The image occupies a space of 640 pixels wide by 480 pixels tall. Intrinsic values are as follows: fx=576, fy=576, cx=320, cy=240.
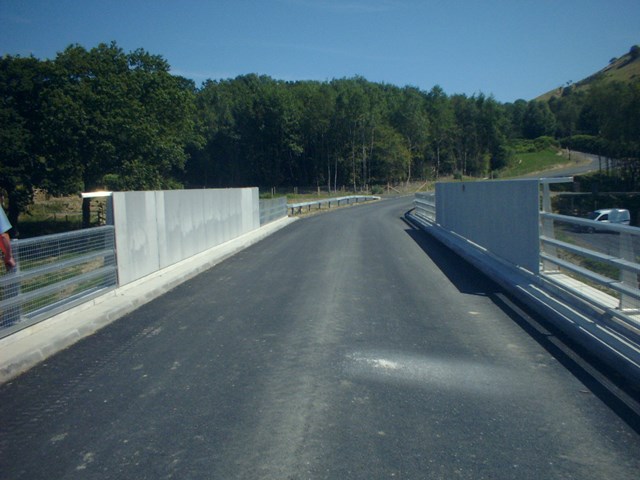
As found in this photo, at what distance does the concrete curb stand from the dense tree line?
30917 mm

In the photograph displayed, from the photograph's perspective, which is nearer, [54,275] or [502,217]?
[54,275]

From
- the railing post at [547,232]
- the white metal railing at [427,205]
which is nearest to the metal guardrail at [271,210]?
the white metal railing at [427,205]

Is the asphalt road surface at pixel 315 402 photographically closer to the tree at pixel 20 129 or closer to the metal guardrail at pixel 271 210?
the metal guardrail at pixel 271 210

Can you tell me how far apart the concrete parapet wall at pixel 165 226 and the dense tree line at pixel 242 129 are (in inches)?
998

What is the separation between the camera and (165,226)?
1266 centimetres

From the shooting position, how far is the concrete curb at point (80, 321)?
6.20 m

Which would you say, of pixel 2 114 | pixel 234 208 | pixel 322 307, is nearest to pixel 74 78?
pixel 2 114

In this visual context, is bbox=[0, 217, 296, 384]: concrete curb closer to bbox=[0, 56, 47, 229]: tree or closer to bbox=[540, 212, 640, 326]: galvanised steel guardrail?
bbox=[540, 212, 640, 326]: galvanised steel guardrail

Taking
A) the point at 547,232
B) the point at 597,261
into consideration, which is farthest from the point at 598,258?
the point at 547,232

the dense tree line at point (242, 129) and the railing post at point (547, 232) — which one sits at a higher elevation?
the dense tree line at point (242, 129)

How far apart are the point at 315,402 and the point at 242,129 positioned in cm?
8693

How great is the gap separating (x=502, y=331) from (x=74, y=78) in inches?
1712

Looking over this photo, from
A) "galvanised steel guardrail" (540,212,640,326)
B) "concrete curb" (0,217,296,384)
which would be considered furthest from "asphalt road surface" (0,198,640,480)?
"galvanised steel guardrail" (540,212,640,326)

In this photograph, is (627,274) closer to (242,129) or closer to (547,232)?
(547,232)
